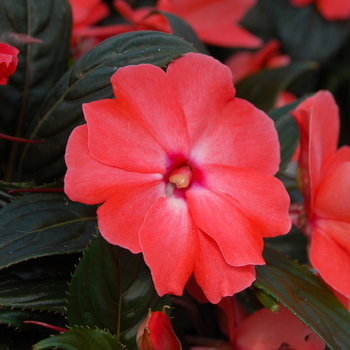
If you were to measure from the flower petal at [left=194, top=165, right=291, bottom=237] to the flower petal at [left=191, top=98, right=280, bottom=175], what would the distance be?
23 millimetres

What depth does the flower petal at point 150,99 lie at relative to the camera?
410 millimetres

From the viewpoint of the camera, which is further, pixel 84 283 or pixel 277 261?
pixel 277 261

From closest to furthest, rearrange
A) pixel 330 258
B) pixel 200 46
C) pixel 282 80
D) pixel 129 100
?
pixel 129 100, pixel 330 258, pixel 200 46, pixel 282 80

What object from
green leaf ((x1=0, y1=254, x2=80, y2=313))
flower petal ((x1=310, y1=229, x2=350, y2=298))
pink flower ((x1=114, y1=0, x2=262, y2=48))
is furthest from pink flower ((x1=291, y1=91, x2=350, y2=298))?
pink flower ((x1=114, y1=0, x2=262, y2=48))

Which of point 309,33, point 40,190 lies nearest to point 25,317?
point 40,190

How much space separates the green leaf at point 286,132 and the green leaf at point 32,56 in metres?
0.40

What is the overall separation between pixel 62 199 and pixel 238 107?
0.81 ft

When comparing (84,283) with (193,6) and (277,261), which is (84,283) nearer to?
(277,261)

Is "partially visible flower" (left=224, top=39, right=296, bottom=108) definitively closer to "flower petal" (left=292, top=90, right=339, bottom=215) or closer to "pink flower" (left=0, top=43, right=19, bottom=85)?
"flower petal" (left=292, top=90, right=339, bottom=215)

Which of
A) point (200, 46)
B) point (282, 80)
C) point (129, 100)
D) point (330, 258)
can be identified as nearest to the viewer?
point (129, 100)

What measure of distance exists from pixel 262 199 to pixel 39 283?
0.29 m

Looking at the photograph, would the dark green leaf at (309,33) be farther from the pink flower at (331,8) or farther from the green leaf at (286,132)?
the green leaf at (286,132)

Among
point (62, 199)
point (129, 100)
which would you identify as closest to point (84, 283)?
point (62, 199)

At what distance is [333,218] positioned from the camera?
548mm
